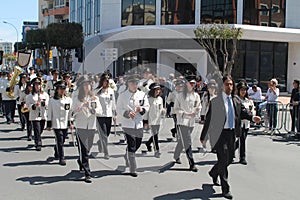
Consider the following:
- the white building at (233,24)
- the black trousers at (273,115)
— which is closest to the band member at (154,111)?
the black trousers at (273,115)

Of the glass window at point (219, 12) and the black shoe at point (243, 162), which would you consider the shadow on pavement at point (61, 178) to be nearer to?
the black shoe at point (243, 162)

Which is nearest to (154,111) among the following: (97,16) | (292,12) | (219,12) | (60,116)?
(60,116)

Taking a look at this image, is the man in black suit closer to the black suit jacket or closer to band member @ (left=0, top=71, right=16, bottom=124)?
the black suit jacket

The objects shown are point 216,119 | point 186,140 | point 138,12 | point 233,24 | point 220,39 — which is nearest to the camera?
point 216,119

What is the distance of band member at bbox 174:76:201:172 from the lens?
27.2 feet

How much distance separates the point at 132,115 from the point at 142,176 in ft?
3.72

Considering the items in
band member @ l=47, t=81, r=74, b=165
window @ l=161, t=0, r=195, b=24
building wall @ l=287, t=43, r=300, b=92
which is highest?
window @ l=161, t=0, r=195, b=24

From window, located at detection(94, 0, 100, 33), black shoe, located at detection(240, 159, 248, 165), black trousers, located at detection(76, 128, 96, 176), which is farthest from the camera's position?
window, located at detection(94, 0, 100, 33)

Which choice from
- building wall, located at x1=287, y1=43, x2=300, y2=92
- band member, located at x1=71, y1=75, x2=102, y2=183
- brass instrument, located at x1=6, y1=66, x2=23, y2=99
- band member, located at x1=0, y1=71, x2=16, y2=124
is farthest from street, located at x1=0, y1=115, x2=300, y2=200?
building wall, located at x1=287, y1=43, x2=300, y2=92

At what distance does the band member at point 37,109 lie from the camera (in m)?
10.3

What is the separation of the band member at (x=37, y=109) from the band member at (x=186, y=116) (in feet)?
11.5

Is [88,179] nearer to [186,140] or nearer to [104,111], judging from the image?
[186,140]

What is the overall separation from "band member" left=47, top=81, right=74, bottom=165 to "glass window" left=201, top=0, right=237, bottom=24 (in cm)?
2613

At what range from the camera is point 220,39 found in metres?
27.6
